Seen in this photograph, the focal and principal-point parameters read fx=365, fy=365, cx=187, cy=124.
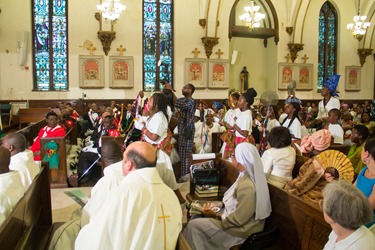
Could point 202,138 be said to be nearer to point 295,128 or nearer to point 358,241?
point 295,128

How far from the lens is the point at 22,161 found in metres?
3.41

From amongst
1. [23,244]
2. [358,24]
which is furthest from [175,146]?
[358,24]

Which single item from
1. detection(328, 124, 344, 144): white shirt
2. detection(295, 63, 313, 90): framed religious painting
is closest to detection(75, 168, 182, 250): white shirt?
detection(328, 124, 344, 144): white shirt

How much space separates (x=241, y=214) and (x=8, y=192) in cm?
179

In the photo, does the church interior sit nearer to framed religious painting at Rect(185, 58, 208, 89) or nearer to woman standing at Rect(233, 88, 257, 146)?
framed religious painting at Rect(185, 58, 208, 89)

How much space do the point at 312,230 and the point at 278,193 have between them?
541mm

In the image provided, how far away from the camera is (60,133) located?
20.2 feet

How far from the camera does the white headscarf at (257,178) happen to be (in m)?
2.97

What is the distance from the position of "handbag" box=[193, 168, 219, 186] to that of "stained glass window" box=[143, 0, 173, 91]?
1036cm

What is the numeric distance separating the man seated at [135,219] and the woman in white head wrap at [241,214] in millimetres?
985

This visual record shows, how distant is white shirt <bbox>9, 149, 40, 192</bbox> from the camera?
3.33 m

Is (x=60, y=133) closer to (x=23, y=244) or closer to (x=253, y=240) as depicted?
(x=23, y=244)

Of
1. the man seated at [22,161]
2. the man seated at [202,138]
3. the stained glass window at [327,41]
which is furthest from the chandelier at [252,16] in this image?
the man seated at [22,161]

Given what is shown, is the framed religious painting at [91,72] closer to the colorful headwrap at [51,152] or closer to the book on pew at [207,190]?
the colorful headwrap at [51,152]
